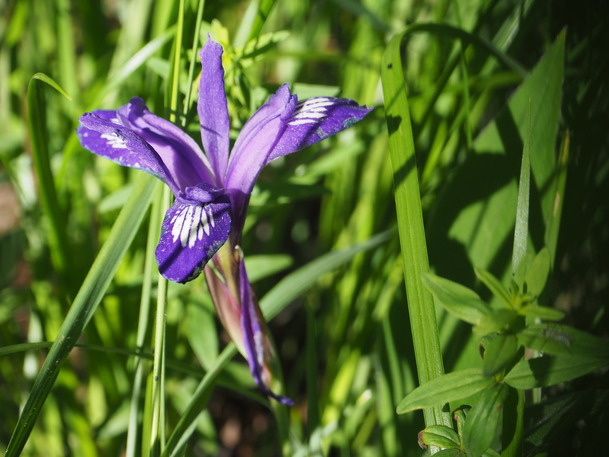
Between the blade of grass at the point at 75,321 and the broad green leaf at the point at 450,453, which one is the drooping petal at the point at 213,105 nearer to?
the blade of grass at the point at 75,321

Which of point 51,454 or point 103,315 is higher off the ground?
point 103,315

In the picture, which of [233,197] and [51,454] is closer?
[233,197]

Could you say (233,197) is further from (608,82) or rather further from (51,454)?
(51,454)

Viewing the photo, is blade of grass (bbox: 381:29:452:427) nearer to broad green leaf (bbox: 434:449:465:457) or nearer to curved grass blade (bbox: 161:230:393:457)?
broad green leaf (bbox: 434:449:465:457)

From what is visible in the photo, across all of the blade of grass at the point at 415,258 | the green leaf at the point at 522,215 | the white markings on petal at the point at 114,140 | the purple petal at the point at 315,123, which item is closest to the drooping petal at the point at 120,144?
the white markings on petal at the point at 114,140

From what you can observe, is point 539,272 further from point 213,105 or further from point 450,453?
point 213,105

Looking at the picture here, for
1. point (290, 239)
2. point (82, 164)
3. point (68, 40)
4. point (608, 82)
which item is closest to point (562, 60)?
Answer: point (608, 82)

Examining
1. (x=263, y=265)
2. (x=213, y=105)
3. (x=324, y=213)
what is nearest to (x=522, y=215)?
(x=213, y=105)
